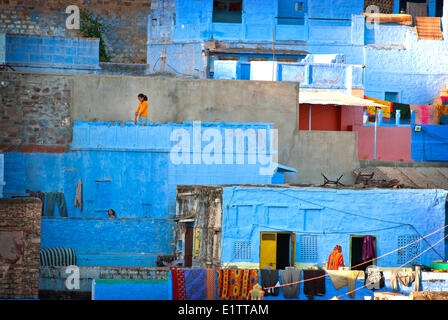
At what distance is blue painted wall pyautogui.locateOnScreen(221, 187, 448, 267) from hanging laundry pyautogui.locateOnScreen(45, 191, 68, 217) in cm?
694

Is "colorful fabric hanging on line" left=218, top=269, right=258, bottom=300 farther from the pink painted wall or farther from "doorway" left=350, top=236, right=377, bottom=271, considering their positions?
the pink painted wall

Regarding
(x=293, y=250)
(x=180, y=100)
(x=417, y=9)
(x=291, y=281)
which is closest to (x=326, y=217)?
(x=293, y=250)

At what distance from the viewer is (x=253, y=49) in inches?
1442

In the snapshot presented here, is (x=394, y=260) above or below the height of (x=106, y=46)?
below

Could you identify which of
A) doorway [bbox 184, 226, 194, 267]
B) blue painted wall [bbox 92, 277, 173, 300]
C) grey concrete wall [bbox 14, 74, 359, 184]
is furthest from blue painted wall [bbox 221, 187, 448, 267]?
grey concrete wall [bbox 14, 74, 359, 184]

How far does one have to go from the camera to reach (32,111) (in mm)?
28625

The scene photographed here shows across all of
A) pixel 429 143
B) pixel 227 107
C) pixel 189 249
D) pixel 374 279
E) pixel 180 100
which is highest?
pixel 180 100

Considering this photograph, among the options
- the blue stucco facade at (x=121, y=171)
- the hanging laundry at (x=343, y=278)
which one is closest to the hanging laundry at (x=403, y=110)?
the blue stucco facade at (x=121, y=171)

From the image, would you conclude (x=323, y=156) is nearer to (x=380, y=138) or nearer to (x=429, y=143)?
(x=380, y=138)

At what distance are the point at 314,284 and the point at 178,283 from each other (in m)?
3.30

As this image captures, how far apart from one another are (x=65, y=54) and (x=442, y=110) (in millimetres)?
15520

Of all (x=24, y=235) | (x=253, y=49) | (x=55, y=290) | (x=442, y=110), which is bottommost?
(x=55, y=290)

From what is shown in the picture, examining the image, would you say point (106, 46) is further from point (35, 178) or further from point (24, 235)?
point (24, 235)
